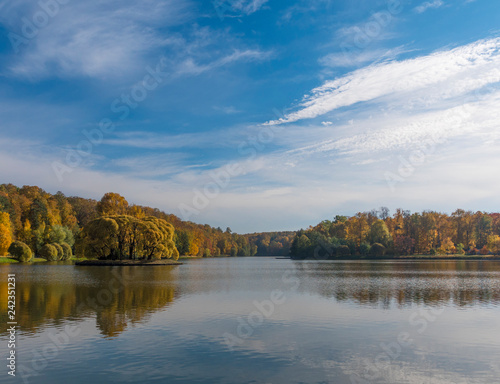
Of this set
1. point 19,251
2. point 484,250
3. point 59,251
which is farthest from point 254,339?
point 484,250

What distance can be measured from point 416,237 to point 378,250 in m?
13.9

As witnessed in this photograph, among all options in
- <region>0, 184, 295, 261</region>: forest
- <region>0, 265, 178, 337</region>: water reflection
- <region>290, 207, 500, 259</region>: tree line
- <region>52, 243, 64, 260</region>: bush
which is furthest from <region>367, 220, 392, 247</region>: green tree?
<region>0, 265, 178, 337</region>: water reflection

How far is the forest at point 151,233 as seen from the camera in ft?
245

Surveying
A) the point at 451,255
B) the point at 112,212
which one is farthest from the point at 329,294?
the point at 451,255

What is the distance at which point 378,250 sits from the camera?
11800cm

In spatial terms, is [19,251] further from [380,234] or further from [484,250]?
[484,250]

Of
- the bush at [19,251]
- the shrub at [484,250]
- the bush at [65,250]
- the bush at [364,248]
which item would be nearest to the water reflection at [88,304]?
the bush at [19,251]

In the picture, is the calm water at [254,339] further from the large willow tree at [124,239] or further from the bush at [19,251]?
the bush at [19,251]

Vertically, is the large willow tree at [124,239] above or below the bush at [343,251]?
above

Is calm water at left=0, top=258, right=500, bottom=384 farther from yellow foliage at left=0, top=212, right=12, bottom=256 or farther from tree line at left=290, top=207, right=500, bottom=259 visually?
tree line at left=290, top=207, right=500, bottom=259

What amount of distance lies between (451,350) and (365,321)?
196 inches

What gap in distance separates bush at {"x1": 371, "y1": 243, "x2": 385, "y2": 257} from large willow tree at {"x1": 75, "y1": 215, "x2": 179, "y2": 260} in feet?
212

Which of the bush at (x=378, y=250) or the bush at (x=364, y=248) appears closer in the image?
the bush at (x=378, y=250)

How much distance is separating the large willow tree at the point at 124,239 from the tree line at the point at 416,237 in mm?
64376
